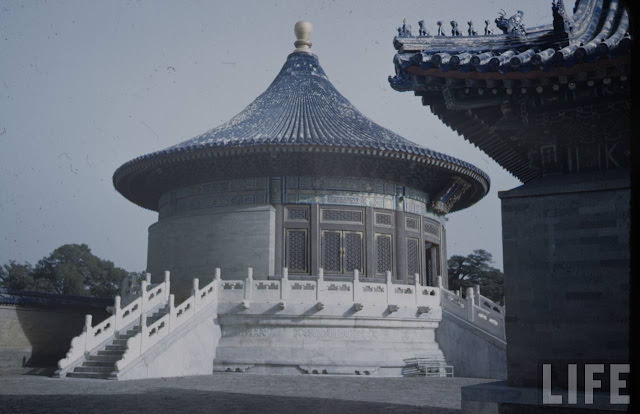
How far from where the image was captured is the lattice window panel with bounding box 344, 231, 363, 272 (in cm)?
1962

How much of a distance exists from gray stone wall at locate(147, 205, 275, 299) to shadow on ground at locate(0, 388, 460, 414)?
832cm

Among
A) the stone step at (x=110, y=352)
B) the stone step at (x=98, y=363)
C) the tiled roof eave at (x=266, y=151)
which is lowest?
the stone step at (x=98, y=363)

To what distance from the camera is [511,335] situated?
7617mm

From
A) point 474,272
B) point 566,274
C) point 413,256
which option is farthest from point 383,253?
point 474,272

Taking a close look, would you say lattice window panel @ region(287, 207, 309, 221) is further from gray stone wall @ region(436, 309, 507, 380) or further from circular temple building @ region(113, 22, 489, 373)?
gray stone wall @ region(436, 309, 507, 380)

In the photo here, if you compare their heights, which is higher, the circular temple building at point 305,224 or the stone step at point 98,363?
the circular temple building at point 305,224

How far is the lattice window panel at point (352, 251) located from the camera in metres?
19.6

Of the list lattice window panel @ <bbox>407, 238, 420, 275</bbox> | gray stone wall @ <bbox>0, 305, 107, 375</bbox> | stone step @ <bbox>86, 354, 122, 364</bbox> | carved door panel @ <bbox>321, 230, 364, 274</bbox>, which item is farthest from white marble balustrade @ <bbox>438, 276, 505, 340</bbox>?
gray stone wall @ <bbox>0, 305, 107, 375</bbox>

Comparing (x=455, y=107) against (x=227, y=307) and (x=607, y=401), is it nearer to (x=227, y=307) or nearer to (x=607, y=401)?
(x=607, y=401)

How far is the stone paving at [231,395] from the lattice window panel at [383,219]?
20.7ft

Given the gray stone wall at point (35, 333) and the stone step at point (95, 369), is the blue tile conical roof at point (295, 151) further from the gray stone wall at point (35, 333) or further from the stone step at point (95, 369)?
the stone step at point (95, 369)

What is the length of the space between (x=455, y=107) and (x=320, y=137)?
1238 centimetres

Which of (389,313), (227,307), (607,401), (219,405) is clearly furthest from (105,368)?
(607,401)

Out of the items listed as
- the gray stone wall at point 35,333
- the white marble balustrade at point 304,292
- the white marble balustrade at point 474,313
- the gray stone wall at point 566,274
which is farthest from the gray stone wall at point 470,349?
the gray stone wall at point 35,333
